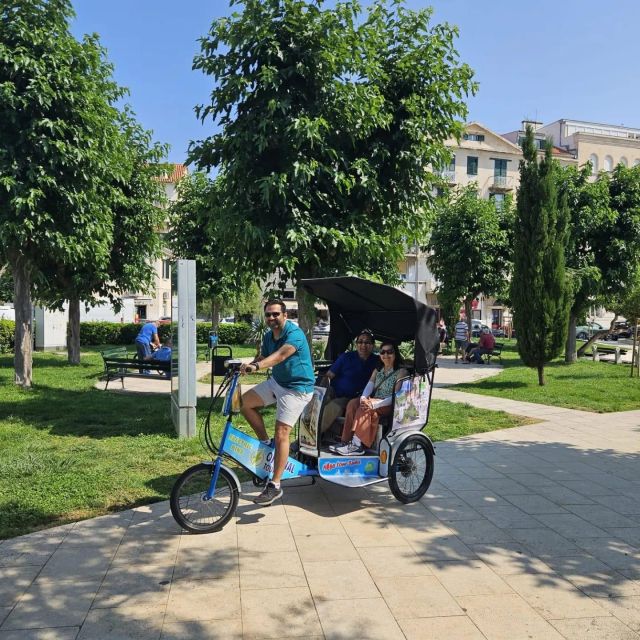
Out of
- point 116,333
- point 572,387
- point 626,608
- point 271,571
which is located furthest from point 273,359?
point 116,333

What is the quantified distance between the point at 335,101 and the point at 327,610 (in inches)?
277

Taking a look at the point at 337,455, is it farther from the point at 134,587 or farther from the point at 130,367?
the point at 130,367

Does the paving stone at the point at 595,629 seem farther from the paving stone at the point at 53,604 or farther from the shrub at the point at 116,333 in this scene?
the shrub at the point at 116,333

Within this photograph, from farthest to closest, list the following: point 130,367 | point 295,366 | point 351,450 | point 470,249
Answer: point 470,249 < point 130,367 < point 351,450 < point 295,366

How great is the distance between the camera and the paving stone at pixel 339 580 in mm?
3898

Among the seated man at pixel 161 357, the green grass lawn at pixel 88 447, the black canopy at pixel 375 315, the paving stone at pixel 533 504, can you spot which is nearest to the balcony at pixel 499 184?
the green grass lawn at pixel 88 447

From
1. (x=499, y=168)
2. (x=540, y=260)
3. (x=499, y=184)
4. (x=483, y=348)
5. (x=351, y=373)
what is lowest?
(x=483, y=348)

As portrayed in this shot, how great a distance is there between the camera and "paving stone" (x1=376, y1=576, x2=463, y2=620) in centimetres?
367

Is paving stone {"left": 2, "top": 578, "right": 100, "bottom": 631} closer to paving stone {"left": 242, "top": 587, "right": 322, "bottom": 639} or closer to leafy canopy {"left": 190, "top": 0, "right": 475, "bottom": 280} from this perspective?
paving stone {"left": 242, "top": 587, "right": 322, "bottom": 639}

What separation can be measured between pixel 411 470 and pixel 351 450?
648 mm

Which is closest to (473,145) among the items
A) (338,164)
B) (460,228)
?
(460,228)

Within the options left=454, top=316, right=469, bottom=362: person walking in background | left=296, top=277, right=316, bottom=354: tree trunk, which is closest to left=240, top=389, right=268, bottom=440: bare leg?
left=296, top=277, right=316, bottom=354: tree trunk

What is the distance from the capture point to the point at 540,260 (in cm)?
1450

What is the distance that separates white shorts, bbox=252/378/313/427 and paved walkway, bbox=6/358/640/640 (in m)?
0.89
